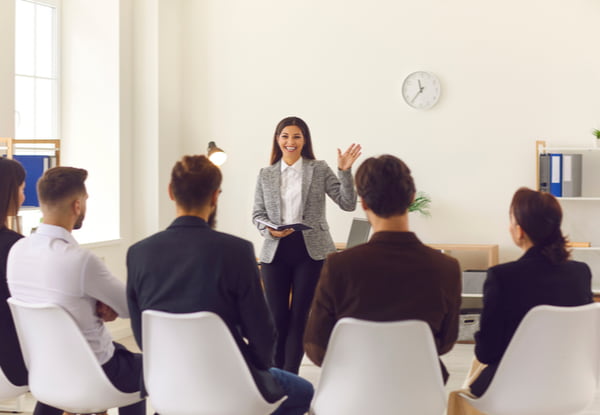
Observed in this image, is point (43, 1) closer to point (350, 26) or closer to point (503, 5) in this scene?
point (350, 26)

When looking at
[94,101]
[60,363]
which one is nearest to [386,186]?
[60,363]

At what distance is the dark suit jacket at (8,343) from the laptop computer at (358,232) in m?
3.13

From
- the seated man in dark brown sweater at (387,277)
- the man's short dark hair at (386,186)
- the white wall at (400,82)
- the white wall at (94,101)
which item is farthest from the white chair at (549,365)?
the white wall at (94,101)

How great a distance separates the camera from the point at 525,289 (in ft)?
7.59

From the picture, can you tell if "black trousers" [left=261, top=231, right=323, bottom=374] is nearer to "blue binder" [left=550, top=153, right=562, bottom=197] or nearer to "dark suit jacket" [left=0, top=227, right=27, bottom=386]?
"dark suit jacket" [left=0, top=227, right=27, bottom=386]

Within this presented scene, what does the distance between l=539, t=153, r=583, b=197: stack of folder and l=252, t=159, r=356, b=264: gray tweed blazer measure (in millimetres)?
2094

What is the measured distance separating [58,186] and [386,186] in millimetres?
1147

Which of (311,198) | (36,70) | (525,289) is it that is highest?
(36,70)

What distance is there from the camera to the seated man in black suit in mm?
2197

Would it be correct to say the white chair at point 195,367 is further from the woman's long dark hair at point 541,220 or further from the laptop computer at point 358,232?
the laptop computer at point 358,232

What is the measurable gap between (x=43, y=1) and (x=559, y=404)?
193 inches

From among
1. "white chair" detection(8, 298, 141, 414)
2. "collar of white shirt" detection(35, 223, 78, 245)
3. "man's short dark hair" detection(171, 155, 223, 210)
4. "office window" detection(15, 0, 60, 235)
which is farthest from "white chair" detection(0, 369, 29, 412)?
"office window" detection(15, 0, 60, 235)

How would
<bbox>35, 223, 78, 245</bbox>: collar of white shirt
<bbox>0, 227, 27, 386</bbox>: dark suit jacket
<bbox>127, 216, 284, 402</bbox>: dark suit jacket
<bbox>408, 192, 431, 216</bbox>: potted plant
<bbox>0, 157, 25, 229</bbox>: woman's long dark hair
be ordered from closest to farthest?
<bbox>127, 216, 284, 402</bbox>: dark suit jacket → <bbox>35, 223, 78, 245</bbox>: collar of white shirt → <bbox>0, 227, 27, 386</bbox>: dark suit jacket → <bbox>0, 157, 25, 229</bbox>: woman's long dark hair → <bbox>408, 192, 431, 216</bbox>: potted plant

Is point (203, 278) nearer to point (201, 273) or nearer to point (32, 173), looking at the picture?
point (201, 273)
